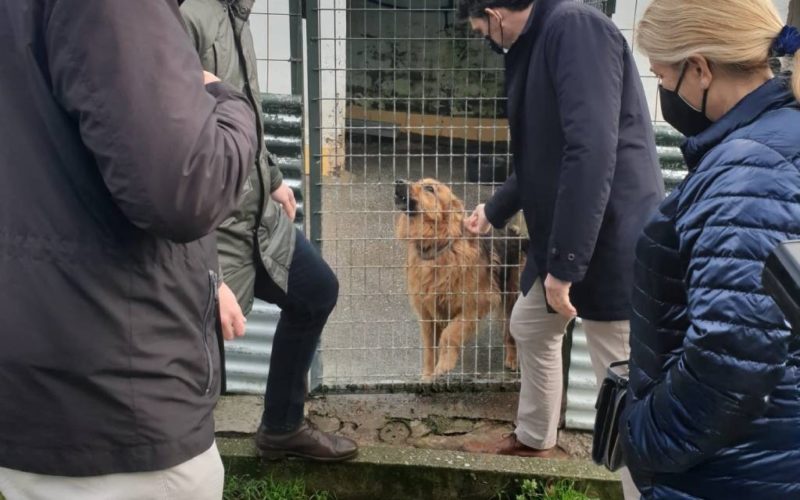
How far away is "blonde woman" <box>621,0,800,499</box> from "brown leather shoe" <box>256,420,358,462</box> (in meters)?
1.81

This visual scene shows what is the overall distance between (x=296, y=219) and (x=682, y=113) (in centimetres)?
227

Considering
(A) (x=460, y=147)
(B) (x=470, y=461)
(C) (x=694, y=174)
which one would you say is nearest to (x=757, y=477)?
(C) (x=694, y=174)

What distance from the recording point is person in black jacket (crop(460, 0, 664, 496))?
9.21 ft

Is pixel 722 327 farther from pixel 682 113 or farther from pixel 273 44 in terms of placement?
pixel 273 44

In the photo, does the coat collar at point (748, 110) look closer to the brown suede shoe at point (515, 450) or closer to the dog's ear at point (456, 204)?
the brown suede shoe at point (515, 450)

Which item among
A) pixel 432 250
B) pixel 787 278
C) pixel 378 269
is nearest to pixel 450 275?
pixel 432 250

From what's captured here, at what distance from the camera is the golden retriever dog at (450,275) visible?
14.4 feet

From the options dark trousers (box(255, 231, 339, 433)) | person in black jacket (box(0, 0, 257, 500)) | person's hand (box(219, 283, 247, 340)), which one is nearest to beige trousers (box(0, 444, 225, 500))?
person in black jacket (box(0, 0, 257, 500))

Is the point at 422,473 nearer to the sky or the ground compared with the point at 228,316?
nearer to the ground

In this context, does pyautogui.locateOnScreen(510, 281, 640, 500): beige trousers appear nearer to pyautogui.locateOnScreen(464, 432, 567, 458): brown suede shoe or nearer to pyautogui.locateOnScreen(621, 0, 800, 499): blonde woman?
pyautogui.locateOnScreen(464, 432, 567, 458): brown suede shoe

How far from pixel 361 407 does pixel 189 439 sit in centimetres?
269

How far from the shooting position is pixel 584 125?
2789 millimetres

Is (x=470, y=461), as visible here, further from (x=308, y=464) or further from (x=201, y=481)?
(x=201, y=481)

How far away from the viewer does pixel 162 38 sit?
4.93 ft
